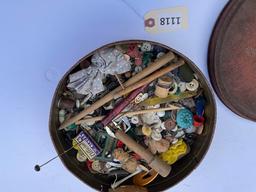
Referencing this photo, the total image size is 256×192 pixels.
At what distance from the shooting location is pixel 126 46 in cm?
88

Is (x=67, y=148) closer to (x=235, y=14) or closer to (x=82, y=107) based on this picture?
(x=82, y=107)

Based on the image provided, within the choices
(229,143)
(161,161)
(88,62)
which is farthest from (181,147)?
(88,62)

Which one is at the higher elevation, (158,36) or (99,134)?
(158,36)

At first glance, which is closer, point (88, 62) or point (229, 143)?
point (88, 62)

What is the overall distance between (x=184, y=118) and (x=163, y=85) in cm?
9

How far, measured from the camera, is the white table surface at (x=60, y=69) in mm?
920

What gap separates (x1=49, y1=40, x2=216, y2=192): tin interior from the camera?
0.89 m

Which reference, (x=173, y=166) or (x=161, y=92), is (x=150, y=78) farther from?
(x=173, y=166)

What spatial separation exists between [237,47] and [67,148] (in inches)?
16.5

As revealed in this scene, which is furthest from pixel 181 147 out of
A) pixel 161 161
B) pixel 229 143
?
pixel 229 143

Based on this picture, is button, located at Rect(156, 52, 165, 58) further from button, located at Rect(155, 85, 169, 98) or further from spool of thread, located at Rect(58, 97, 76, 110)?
spool of thread, located at Rect(58, 97, 76, 110)

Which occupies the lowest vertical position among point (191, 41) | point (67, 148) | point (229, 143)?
point (229, 143)

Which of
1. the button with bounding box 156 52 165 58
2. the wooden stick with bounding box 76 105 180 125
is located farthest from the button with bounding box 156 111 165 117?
the button with bounding box 156 52 165 58

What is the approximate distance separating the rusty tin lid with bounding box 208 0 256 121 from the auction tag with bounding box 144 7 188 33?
73 millimetres
